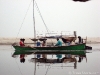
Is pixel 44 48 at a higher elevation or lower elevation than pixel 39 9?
lower

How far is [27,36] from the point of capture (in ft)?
14.5

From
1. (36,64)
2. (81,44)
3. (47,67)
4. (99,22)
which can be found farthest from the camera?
(81,44)

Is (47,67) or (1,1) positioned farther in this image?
(1,1)

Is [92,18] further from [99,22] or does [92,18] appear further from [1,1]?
[1,1]

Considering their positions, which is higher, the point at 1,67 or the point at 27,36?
the point at 27,36

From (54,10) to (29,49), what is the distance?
1262 millimetres

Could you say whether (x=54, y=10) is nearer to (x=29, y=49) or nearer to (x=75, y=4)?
(x=75, y=4)

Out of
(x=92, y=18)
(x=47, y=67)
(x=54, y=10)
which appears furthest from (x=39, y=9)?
(x=47, y=67)

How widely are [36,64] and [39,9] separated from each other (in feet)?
3.36

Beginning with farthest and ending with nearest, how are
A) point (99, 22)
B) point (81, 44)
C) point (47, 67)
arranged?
1. point (81, 44)
2. point (99, 22)
3. point (47, 67)

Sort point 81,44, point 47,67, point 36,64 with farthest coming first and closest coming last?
point 81,44 → point 36,64 → point 47,67

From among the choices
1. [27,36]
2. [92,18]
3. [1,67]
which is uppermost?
[92,18]

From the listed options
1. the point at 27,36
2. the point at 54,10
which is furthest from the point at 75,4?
the point at 27,36

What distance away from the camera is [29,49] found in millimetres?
5238
